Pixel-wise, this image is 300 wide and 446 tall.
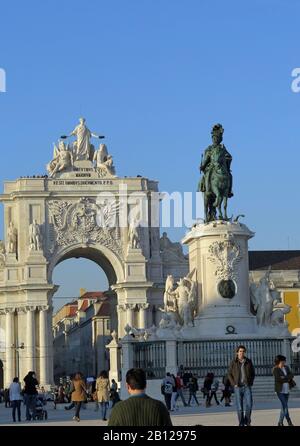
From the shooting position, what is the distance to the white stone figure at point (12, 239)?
259ft

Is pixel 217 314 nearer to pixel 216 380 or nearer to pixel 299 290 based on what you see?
pixel 216 380

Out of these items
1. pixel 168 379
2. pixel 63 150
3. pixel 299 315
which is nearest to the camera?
pixel 168 379

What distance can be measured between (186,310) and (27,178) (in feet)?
154

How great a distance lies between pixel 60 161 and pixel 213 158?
157 ft

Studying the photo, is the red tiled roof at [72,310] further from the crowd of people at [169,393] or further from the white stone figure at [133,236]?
the crowd of people at [169,393]

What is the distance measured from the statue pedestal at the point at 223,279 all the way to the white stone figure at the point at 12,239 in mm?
47300

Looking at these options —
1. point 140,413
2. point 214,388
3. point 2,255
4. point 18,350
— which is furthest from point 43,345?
point 140,413

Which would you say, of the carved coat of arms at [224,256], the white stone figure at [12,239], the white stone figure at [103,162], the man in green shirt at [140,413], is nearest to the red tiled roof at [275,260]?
the white stone figure at [103,162]

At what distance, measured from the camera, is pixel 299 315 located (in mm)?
74750

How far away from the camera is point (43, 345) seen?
76.8 meters

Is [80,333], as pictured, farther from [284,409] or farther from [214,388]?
[284,409]

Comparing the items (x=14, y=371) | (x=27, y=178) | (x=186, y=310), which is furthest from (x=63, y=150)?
(x=186, y=310)

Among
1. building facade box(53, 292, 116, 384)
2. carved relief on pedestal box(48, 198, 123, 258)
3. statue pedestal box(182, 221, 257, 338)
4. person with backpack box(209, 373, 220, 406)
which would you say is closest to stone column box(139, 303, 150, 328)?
carved relief on pedestal box(48, 198, 123, 258)

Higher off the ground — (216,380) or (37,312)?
(37,312)
